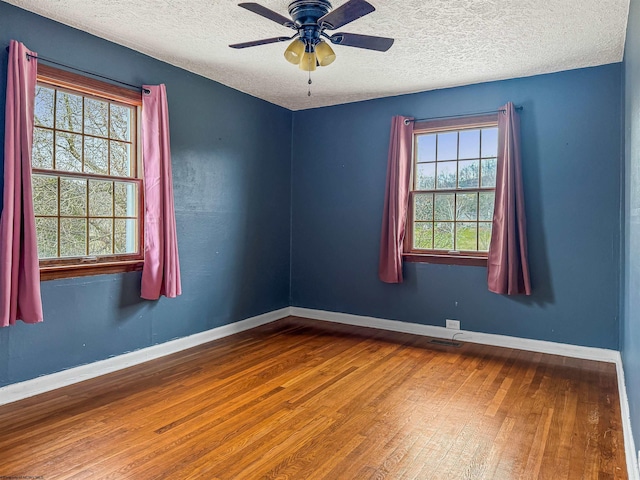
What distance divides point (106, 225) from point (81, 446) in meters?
1.84

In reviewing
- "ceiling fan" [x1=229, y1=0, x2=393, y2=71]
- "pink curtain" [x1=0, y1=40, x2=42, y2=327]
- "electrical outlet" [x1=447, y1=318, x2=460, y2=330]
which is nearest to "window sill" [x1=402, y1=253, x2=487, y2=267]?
"electrical outlet" [x1=447, y1=318, x2=460, y2=330]

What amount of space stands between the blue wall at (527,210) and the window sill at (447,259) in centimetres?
6

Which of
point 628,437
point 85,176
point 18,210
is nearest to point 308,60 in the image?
point 85,176

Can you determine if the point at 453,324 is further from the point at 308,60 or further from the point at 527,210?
the point at 308,60

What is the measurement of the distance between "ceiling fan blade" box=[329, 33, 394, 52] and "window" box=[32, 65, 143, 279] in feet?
6.45

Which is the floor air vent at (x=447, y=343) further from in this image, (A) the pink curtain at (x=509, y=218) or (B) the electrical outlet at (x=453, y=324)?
(A) the pink curtain at (x=509, y=218)

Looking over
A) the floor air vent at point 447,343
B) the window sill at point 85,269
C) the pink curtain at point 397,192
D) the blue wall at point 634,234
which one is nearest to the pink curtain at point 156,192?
the window sill at point 85,269

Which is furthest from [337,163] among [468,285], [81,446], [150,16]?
[81,446]

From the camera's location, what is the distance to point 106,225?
12.1 feet

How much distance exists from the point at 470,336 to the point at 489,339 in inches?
7.6

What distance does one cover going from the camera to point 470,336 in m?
4.66

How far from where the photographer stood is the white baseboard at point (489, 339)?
380cm

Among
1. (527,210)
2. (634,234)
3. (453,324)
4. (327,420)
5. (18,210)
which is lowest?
(327,420)

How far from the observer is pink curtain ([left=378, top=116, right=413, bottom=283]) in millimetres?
4859
